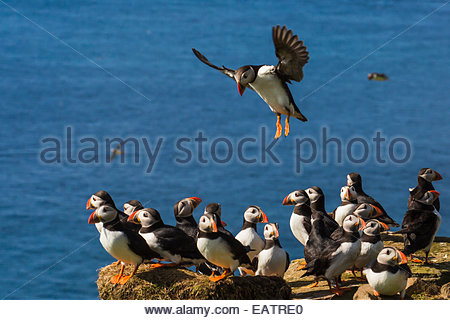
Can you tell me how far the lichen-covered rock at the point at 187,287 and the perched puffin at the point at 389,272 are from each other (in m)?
1.30

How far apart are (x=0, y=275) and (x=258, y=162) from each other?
64.9 feet

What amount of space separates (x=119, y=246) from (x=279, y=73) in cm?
334

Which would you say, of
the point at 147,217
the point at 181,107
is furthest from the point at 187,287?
the point at 181,107

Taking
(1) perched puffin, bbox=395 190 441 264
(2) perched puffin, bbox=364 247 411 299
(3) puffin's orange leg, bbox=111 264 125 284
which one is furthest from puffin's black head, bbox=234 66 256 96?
(1) perched puffin, bbox=395 190 441 264

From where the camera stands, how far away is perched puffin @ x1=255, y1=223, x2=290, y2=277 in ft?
38.6

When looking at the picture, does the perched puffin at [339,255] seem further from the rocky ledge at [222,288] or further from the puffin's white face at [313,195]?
the puffin's white face at [313,195]

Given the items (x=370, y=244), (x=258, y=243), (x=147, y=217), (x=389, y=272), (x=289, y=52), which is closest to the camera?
(x=389, y=272)

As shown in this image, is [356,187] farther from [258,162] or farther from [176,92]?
[176,92]

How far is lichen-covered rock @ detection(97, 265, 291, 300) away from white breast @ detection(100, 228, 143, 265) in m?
0.39

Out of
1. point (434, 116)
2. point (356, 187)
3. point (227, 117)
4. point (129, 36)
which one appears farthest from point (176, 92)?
point (356, 187)

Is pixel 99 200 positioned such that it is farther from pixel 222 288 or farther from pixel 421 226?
pixel 421 226

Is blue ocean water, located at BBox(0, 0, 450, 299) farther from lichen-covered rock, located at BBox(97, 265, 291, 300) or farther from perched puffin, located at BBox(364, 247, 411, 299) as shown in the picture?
perched puffin, located at BBox(364, 247, 411, 299)

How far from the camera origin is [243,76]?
11.2 m

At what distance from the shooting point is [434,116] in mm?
57312
